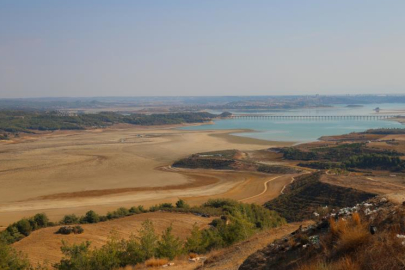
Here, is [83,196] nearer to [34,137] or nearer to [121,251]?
[121,251]

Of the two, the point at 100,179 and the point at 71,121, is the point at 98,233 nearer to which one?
the point at 100,179

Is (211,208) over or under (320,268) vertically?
under

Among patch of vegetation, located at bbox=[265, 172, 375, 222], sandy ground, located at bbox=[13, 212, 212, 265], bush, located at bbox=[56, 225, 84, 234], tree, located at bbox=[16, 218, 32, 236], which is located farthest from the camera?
patch of vegetation, located at bbox=[265, 172, 375, 222]

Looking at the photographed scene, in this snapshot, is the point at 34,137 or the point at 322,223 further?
the point at 34,137

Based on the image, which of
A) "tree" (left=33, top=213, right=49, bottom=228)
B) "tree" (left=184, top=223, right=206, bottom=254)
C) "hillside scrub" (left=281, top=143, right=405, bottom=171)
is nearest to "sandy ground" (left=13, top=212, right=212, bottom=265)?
"tree" (left=33, top=213, right=49, bottom=228)

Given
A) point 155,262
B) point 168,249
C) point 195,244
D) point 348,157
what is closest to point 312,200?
point 195,244

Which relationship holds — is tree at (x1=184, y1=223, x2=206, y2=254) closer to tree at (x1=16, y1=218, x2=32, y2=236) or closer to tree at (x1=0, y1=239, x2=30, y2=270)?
tree at (x1=0, y1=239, x2=30, y2=270)

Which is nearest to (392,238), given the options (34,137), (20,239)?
(20,239)
